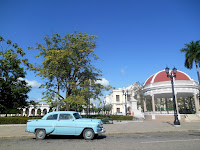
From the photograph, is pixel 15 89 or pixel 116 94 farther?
pixel 116 94

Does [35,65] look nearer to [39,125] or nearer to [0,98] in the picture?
[0,98]

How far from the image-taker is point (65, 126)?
29.1ft

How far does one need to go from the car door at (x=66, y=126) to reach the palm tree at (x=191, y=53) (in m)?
29.1

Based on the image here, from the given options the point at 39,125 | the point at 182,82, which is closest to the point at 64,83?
the point at 39,125

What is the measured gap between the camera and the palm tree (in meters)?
29.0

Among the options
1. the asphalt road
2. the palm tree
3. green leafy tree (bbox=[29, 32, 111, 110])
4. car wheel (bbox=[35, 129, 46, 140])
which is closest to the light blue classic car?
car wheel (bbox=[35, 129, 46, 140])

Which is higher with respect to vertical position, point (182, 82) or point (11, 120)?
point (182, 82)

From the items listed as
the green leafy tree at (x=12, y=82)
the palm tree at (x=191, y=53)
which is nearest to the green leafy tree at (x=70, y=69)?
the green leafy tree at (x=12, y=82)

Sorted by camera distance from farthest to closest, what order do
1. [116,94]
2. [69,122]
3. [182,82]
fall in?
[116,94] → [182,82] → [69,122]

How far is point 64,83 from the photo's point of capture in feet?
76.8

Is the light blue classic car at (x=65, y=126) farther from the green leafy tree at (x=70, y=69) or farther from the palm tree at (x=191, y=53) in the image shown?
the palm tree at (x=191, y=53)

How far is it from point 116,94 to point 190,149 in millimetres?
64407

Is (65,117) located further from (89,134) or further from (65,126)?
(89,134)

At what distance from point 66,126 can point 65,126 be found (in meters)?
0.06
